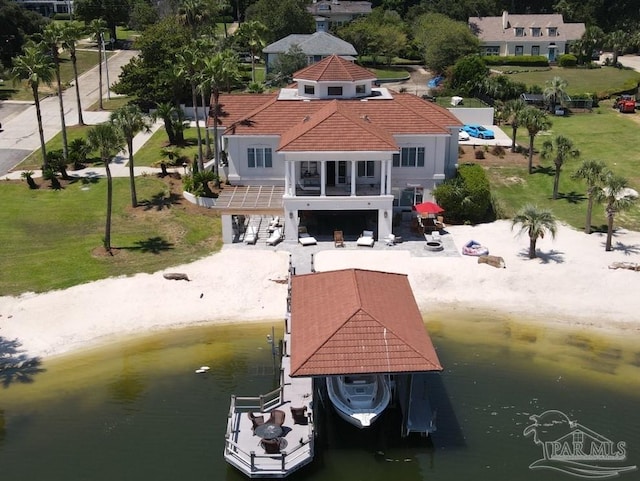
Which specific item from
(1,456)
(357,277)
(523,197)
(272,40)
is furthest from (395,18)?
(1,456)

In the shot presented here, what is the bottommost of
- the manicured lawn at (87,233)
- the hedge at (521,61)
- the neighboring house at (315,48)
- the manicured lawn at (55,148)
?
the manicured lawn at (87,233)

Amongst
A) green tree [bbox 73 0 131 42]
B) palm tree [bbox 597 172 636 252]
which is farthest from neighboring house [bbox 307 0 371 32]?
palm tree [bbox 597 172 636 252]

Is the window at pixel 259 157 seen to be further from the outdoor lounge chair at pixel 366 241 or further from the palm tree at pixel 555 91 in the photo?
the palm tree at pixel 555 91

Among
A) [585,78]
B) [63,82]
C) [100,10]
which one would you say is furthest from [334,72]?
[100,10]

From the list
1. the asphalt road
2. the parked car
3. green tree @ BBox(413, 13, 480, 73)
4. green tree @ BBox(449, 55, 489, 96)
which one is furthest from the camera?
green tree @ BBox(413, 13, 480, 73)

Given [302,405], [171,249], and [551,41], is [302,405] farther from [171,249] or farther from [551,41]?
[551,41]

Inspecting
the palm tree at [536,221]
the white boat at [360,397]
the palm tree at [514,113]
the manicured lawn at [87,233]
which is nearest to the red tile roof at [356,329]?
the white boat at [360,397]

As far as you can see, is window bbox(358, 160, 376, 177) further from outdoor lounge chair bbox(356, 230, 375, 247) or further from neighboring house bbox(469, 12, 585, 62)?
neighboring house bbox(469, 12, 585, 62)
